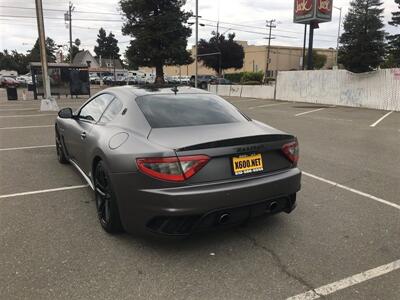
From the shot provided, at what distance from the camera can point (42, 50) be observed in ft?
55.1

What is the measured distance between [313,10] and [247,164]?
23857 mm

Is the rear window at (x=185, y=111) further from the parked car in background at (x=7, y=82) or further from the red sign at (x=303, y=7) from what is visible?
the parked car in background at (x=7, y=82)

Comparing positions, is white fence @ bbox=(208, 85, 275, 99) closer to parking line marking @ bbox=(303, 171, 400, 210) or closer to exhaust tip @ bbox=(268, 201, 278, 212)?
parking line marking @ bbox=(303, 171, 400, 210)

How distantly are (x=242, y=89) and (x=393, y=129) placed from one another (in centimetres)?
2113

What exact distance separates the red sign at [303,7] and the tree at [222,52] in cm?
3731

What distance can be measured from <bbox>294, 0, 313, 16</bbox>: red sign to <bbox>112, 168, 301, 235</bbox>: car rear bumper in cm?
2399

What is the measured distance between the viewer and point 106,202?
373 centimetres

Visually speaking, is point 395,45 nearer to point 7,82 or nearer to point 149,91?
point 7,82

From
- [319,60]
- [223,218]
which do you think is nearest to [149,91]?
[223,218]

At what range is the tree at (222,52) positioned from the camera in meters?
62.7

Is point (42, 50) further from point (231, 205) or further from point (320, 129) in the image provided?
point (231, 205)

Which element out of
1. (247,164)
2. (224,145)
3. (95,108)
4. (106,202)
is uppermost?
(95,108)

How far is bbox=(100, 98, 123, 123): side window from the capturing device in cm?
417

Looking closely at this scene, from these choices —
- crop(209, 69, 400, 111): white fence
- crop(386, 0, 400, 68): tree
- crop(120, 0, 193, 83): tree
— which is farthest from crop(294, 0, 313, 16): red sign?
crop(386, 0, 400, 68): tree
